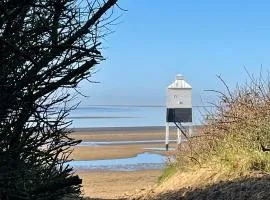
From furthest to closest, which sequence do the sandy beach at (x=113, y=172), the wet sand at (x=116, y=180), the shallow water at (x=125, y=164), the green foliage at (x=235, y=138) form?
the shallow water at (x=125, y=164) → the wet sand at (x=116, y=180) → the sandy beach at (x=113, y=172) → the green foliage at (x=235, y=138)

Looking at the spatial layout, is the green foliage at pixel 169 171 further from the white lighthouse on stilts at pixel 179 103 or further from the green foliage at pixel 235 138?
the white lighthouse on stilts at pixel 179 103

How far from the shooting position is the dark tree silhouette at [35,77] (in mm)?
3656

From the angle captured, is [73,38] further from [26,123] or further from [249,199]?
[249,199]

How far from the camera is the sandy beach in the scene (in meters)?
15.7

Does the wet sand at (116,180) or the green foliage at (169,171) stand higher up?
the green foliage at (169,171)

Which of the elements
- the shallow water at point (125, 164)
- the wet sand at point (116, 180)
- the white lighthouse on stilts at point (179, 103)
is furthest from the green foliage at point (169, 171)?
the shallow water at point (125, 164)

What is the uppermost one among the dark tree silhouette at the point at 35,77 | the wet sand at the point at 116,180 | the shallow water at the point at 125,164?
the dark tree silhouette at the point at 35,77

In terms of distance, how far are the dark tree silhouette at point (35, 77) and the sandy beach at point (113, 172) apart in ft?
20.0

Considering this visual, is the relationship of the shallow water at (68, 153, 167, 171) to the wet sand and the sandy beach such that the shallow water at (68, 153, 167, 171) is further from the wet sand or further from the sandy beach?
the wet sand

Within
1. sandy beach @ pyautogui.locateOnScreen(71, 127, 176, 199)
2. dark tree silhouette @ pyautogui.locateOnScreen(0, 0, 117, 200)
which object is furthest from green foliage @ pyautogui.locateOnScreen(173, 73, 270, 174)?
dark tree silhouette @ pyautogui.locateOnScreen(0, 0, 117, 200)

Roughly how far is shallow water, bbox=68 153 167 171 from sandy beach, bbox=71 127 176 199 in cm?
89

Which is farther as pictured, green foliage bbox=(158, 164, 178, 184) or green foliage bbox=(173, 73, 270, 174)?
green foliage bbox=(158, 164, 178, 184)

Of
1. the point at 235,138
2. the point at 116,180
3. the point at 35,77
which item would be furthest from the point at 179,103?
the point at 35,77

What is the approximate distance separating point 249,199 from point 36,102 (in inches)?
141
